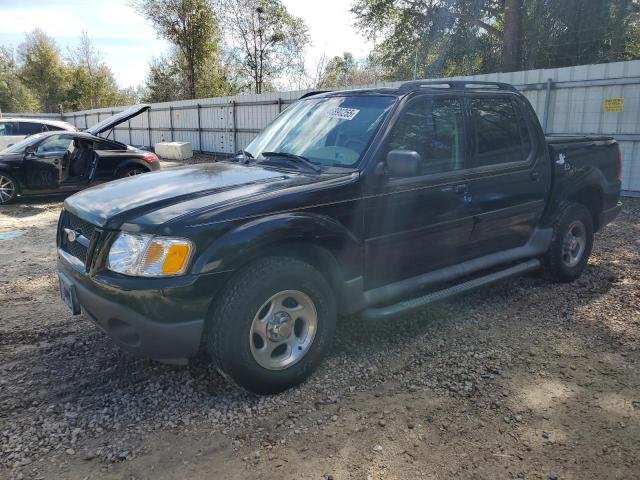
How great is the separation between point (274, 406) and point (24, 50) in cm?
5381

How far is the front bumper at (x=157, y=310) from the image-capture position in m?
2.64

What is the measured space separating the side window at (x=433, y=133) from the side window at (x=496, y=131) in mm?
229

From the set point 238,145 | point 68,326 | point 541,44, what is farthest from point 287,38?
point 68,326

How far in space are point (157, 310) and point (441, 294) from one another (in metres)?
2.16

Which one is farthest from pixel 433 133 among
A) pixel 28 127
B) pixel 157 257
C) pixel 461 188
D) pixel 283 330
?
pixel 28 127

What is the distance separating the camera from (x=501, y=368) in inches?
134

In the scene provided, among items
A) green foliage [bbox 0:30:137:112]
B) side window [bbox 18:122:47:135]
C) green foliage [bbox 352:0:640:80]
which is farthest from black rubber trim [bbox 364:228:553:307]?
green foliage [bbox 0:30:137:112]

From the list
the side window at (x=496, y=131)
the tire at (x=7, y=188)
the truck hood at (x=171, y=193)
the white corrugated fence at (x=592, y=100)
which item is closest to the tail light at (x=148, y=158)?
the tire at (x=7, y=188)

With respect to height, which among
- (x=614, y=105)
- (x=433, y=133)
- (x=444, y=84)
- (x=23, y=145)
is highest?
(x=614, y=105)

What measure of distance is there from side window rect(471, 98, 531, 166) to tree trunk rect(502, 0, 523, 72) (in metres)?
14.7

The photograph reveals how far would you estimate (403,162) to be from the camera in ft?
10.3

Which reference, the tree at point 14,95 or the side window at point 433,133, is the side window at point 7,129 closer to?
the side window at point 433,133

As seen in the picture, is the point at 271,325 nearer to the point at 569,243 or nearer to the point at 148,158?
the point at 569,243

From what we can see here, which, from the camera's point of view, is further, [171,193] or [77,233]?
[77,233]
